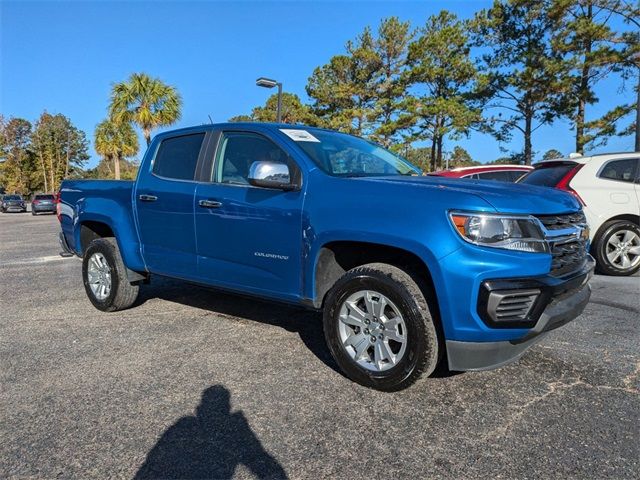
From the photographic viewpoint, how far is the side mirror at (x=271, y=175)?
3.38 meters

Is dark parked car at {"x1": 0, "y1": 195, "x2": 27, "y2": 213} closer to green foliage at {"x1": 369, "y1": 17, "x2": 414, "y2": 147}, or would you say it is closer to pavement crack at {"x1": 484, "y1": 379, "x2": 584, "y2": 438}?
green foliage at {"x1": 369, "y1": 17, "x2": 414, "y2": 147}

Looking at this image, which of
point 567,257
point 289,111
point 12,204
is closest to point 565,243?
point 567,257

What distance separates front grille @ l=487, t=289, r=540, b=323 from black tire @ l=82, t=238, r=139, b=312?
3.77 m

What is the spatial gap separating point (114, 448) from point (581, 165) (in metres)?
6.99

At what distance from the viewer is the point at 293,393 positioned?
316 centimetres

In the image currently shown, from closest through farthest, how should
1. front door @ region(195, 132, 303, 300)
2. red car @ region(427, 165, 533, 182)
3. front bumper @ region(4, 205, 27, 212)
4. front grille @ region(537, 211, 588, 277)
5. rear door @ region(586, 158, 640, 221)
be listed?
front grille @ region(537, 211, 588, 277), front door @ region(195, 132, 303, 300), rear door @ region(586, 158, 640, 221), red car @ region(427, 165, 533, 182), front bumper @ region(4, 205, 27, 212)

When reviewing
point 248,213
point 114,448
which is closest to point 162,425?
point 114,448

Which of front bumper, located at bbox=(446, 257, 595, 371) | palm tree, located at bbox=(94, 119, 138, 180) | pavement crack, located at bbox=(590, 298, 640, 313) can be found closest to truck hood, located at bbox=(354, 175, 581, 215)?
front bumper, located at bbox=(446, 257, 595, 371)

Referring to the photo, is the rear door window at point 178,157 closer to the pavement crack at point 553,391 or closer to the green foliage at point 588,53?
the pavement crack at point 553,391

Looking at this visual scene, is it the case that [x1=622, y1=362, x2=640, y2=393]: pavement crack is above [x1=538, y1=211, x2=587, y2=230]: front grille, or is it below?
below

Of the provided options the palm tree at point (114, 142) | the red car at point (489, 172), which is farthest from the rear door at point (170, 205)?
the palm tree at point (114, 142)

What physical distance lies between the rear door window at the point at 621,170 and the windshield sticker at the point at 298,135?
16.7 ft

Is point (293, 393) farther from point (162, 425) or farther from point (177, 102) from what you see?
point (177, 102)

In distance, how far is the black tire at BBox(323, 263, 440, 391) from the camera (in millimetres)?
2879
